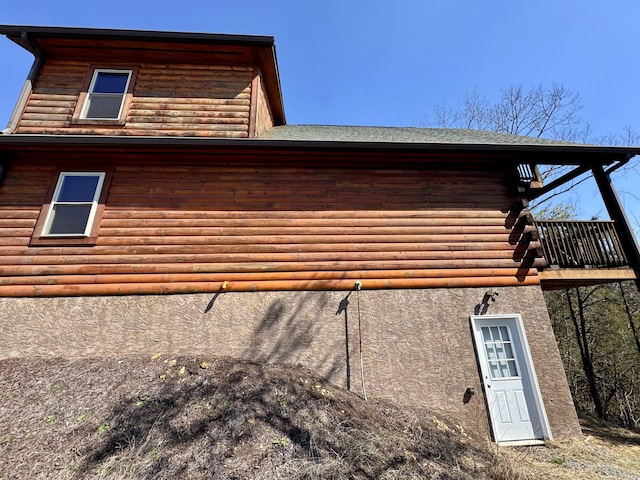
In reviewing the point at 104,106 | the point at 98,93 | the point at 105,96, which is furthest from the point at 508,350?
the point at 98,93

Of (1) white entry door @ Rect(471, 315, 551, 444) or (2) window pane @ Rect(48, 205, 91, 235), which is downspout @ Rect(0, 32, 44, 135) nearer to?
(2) window pane @ Rect(48, 205, 91, 235)

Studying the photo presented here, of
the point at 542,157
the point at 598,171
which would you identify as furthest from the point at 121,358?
the point at 598,171

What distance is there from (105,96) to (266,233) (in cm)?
518

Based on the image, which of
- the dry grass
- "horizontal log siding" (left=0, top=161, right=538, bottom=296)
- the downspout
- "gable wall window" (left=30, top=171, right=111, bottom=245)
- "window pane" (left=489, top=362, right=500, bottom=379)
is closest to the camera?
the dry grass

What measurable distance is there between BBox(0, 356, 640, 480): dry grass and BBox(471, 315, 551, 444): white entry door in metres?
0.31

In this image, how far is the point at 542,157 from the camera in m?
6.58

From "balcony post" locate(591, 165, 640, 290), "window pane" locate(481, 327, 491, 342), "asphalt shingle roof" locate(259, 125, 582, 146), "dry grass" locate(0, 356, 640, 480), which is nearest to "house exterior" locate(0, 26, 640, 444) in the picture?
"window pane" locate(481, 327, 491, 342)

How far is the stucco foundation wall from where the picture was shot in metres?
4.99

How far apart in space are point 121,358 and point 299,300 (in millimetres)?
3082

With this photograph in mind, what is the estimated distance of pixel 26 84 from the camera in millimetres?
6582

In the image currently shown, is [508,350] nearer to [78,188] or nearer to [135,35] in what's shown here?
[78,188]

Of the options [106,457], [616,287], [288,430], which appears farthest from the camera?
[616,287]

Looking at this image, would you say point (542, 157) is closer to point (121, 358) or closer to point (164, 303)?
point (164, 303)

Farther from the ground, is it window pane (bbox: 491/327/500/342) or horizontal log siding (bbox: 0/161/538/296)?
horizontal log siding (bbox: 0/161/538/296)
